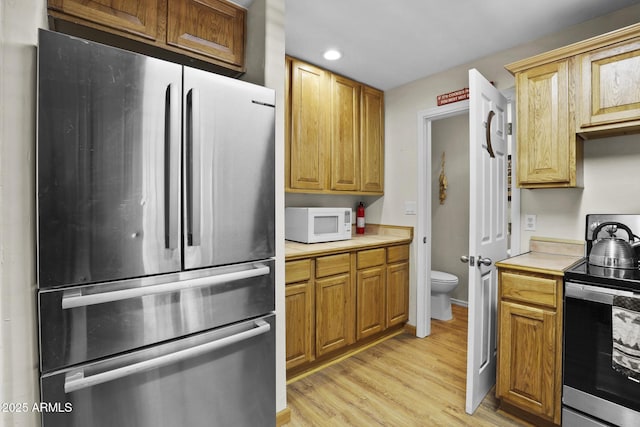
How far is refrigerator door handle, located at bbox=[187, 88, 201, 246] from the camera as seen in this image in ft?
4.48

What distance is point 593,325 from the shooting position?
154 centimetres

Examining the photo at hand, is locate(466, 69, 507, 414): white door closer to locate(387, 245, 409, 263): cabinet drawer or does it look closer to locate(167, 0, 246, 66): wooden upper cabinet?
locate(387, 245, 409, 263): cabinet drawer

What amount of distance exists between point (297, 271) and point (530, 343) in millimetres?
1431

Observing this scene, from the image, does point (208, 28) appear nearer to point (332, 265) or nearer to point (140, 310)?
point (140, 310)

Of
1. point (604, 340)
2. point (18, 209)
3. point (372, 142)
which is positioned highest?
point (372, 142)

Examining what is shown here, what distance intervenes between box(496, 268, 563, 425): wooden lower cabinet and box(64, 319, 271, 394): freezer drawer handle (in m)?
1.38

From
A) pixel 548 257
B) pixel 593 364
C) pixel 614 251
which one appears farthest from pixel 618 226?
pixel 593 364

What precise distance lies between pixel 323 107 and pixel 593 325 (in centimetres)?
229

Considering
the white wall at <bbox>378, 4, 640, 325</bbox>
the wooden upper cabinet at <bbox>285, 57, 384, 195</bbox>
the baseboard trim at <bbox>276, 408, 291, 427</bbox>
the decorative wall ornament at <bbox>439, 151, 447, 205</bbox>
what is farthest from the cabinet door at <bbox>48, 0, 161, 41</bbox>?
the decorative wall ornament at <bbox>439, 151, 447, 205</bbox>

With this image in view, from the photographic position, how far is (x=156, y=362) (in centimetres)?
127

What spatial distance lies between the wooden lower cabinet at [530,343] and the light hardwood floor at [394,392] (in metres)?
0.19

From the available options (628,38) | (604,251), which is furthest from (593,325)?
(628,38)

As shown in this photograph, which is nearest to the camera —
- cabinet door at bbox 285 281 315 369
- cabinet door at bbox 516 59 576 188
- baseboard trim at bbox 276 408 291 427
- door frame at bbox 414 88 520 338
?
baseboard trim at bbox 276 408 291 427

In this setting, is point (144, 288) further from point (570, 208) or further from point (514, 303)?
point (570, 208)
